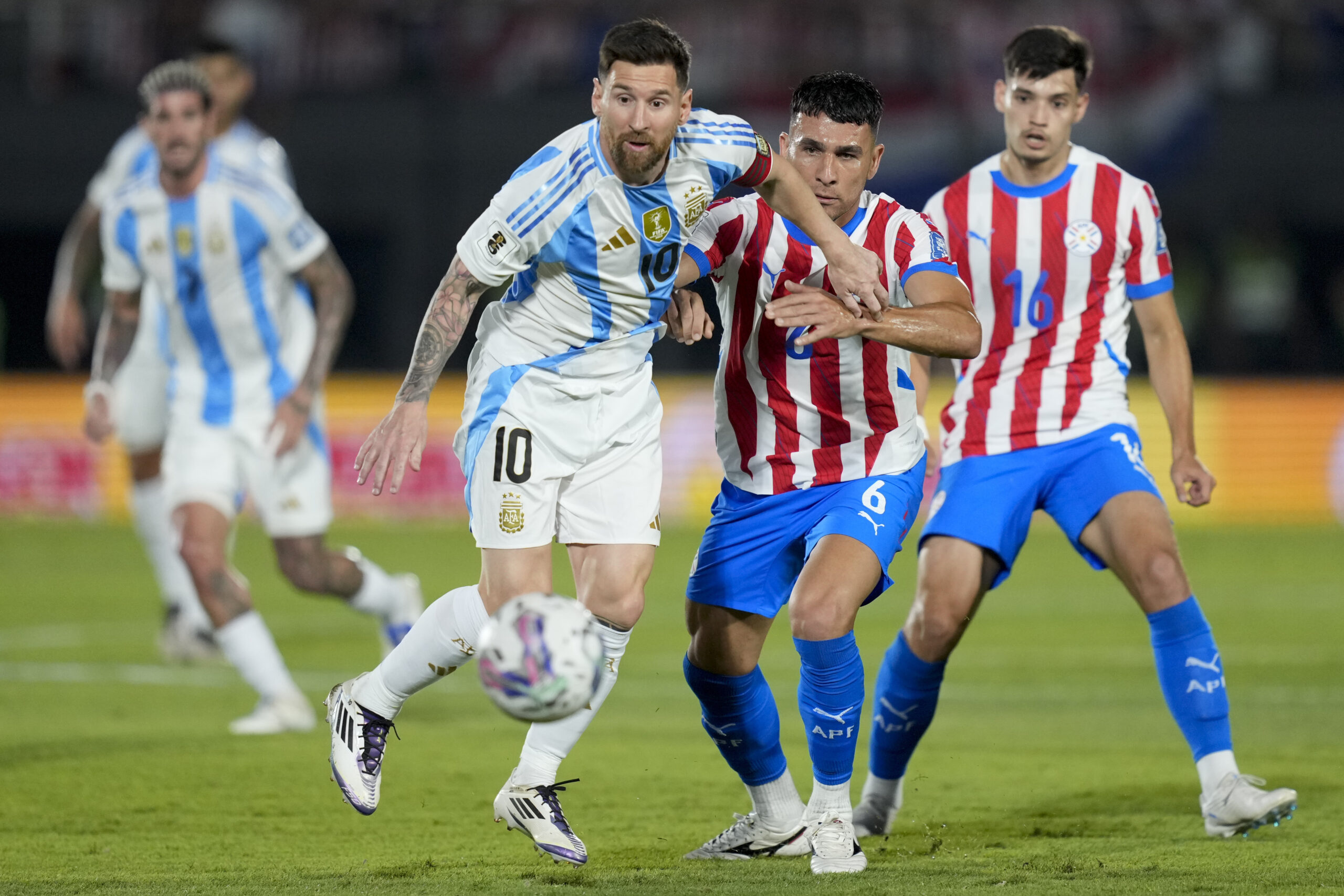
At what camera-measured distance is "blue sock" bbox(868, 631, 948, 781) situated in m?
5.57

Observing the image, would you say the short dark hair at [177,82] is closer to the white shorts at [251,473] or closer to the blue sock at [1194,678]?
the white shorts at [251,473]

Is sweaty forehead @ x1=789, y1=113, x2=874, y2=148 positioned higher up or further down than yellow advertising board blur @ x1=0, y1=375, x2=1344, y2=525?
higher up

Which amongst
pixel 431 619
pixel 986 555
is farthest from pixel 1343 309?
pixel 431 619

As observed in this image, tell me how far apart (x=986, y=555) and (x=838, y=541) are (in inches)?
33.6

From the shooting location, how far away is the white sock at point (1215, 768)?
5.38 m

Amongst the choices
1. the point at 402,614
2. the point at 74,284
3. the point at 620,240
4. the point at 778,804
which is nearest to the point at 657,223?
the point at 620,240

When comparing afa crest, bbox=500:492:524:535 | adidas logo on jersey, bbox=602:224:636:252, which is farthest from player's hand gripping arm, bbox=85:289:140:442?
adidas logo on jersey, bbox=602:224:636:252

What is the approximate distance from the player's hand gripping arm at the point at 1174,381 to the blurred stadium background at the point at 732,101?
47.0 ft

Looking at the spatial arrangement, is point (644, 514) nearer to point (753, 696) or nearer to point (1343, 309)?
point (753, 696)

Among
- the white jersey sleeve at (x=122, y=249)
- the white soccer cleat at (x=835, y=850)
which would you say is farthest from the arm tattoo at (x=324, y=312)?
the white soccer cleat at (x=835, y=850)

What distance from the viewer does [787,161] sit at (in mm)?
4926

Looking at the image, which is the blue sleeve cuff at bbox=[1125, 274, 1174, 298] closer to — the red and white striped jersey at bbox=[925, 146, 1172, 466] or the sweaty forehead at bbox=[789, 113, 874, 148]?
the red and white striped jersey at bbox=[925, 146, 1172, 466]

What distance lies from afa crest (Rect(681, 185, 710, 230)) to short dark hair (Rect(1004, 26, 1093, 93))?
1.44 metres

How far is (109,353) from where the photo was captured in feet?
26.0
